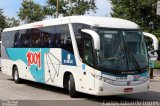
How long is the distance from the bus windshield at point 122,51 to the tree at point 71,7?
31979 millimetres

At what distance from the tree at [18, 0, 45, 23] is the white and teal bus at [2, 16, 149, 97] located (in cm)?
3779

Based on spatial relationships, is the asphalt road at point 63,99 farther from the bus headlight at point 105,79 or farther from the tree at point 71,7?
the tree at point 71,7

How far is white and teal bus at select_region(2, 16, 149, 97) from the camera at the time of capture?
15156 millimetres

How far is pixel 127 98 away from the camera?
668 inches

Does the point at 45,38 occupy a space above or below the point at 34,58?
above

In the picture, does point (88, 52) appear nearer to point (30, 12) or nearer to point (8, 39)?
point (8, 39)

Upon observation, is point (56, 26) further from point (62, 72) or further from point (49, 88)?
point (49, 88)

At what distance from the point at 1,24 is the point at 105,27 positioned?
2102 inches

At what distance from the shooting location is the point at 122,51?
1559 centimetres

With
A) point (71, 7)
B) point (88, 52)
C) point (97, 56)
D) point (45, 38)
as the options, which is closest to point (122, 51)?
point (97, 56)

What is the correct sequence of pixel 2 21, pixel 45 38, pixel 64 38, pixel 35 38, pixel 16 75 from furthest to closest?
pixel 2 21 < pixel 16 75 < pixel 35 38 < pixel 45 38 < pixel 64 38

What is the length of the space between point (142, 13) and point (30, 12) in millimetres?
23552

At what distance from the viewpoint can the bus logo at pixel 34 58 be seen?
20.3 m

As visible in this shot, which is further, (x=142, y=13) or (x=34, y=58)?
(x=142, y=13)
